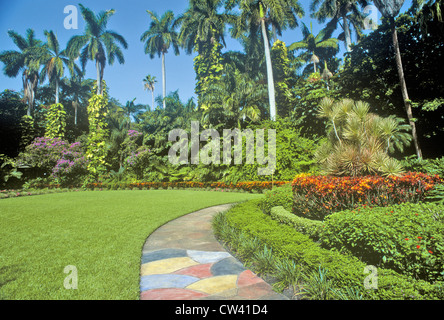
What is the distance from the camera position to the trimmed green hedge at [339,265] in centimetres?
251

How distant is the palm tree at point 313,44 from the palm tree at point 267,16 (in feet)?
40.0

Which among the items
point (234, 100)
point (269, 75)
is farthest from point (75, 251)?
point (269, 75)

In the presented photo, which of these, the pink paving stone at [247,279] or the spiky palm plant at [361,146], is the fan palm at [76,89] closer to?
the spiky palm plant at [361,146]

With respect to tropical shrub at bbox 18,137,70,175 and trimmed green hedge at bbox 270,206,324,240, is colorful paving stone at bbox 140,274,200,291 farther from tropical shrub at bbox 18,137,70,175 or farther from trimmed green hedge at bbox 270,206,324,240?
tropical shrub at bbox 18,137,70,175

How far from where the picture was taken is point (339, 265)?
10.3 feet

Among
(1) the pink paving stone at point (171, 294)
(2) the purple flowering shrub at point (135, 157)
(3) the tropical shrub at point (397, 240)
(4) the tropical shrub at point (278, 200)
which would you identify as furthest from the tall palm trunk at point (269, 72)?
(1) the pink paving stone at point (171, 294)

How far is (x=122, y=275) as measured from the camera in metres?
3.54

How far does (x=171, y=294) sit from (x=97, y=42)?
108 ft

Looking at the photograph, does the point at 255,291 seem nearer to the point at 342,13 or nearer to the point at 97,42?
the point at 342,13

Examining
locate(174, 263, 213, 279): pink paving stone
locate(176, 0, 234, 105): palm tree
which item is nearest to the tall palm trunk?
locate(176, 0, 234, 105): palm tree

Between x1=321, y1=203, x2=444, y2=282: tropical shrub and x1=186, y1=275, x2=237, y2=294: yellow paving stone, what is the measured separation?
1762mm

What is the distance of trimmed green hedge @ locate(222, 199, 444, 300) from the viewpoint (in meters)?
2.51

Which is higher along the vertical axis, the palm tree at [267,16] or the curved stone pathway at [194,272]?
the palm tree at [267,16]

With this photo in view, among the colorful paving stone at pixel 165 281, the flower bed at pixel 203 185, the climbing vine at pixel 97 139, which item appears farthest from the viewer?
the climbing vine at pixel 97 139
